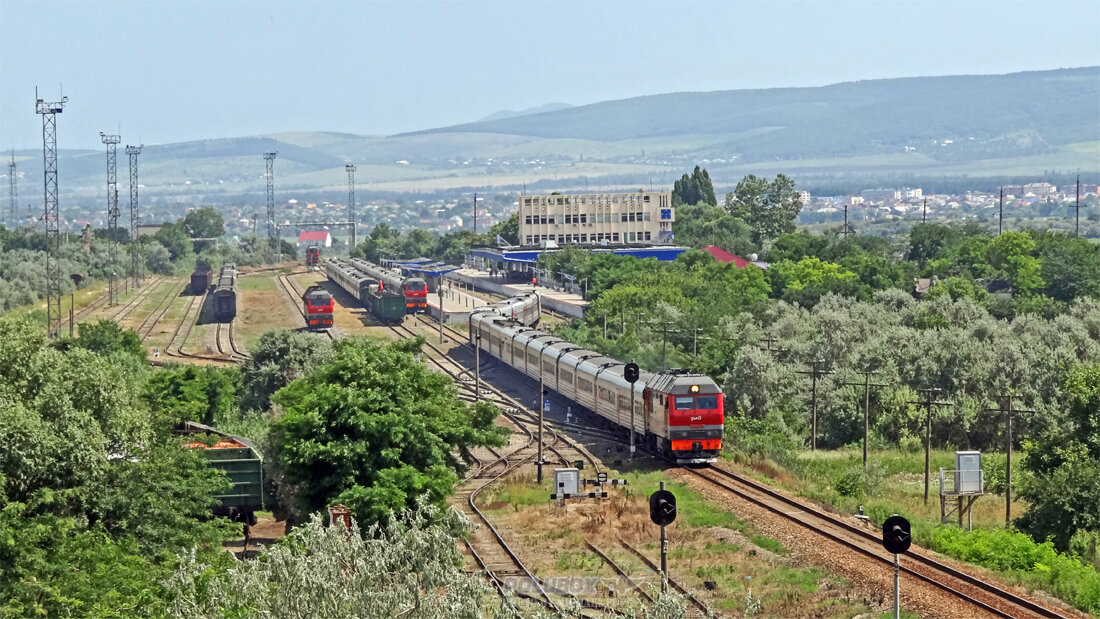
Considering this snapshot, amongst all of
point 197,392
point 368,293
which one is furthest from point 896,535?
point 368,293

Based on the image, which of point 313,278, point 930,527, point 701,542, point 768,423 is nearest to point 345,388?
point 701,542

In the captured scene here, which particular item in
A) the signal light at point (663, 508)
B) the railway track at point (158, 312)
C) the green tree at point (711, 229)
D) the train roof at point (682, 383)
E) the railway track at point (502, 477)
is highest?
the green tree at point (711, 229)

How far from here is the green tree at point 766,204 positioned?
175000 mm

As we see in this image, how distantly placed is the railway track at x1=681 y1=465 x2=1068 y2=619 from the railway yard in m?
A: 0.04

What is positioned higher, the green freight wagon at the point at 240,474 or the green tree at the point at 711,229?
the green tree at the point at 711,229

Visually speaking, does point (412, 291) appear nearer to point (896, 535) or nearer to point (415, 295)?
point (415, 295)

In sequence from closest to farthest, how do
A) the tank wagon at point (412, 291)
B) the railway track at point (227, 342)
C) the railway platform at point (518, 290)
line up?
1. the railway track at point (227, 342)
2. the tank wagon at point (412, 291)
3. the railway platform at point (518, 290)

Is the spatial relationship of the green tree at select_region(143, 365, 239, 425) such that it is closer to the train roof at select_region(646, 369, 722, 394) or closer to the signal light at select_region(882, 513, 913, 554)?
the train roof at select_region(646, 369, 722, 394)

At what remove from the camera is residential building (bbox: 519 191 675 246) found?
5984 inches

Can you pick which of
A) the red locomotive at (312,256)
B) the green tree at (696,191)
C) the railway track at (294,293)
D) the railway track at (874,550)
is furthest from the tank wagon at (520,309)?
the green tree at (696,191)

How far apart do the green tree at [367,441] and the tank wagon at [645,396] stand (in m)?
9.53

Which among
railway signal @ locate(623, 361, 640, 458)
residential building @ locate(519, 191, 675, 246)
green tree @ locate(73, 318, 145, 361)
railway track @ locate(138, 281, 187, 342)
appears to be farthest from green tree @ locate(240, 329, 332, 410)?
residential building @ locate(519, 191, 675, 246)

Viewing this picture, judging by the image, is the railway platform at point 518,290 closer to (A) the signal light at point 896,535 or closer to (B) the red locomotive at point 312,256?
(B) the red locomotive at point 312,256

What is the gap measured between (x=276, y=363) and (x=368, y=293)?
40.0 metres
